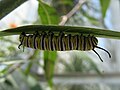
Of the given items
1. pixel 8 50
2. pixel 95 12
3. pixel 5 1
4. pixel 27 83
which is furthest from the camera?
pixel 95 12

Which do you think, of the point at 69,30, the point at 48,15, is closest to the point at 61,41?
the point at 69,30

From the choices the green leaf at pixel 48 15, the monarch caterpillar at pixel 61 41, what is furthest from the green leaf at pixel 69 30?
the green leaf at pixel 48 15

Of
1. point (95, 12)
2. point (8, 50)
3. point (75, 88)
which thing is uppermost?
point (95, 12)

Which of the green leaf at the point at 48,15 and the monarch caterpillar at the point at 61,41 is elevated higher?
the green leaf at the point at 48,15

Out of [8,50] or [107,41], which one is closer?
[8,50]

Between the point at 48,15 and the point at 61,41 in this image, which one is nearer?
the point at 61,41

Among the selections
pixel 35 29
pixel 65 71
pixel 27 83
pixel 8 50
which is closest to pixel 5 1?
pixel 35 29

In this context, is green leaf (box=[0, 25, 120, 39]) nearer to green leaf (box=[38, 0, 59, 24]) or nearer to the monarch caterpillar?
the monarch caterpillar

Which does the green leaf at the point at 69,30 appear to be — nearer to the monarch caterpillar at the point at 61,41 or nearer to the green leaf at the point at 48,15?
the monarch caterpillar at the point at 61,41

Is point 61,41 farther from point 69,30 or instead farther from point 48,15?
point 48,15

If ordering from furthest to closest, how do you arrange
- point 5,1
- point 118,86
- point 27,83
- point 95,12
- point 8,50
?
point 95,12 < point 118,86 < point 8,50 < point 27,83 < point 5,1

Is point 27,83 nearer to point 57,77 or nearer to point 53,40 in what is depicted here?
point 53,40
